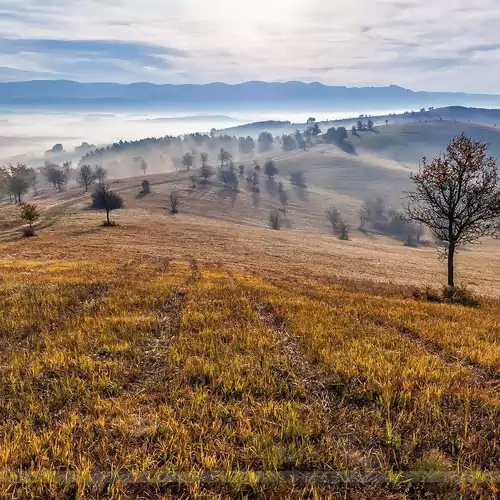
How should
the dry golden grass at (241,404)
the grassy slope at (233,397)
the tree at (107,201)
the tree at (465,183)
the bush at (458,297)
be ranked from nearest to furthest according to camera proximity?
1. the dry golden grass at (241,404)
2. the grassy slope at (233,397)
3. the bush at (458,297)
4. the tree at (465,183)
5. the tree at (107,201)

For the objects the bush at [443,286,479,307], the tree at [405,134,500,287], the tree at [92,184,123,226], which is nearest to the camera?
the bush at [443,286,479,307]

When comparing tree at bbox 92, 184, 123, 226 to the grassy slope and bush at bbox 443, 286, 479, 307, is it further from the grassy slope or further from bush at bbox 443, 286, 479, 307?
the grassy slope

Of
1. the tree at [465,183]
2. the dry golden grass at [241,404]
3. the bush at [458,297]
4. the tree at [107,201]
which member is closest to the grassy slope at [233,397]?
the dry golden grass at [241,404]

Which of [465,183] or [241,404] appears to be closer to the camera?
→ [241,404]

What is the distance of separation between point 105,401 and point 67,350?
112 inches

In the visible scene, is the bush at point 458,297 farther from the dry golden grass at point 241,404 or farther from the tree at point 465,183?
the dry golden grass at point 241,404

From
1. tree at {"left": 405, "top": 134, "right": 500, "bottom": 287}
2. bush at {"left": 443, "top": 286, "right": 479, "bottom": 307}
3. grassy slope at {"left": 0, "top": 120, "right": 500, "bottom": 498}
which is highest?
tree at {"left": 405, "top": 134, "right": 500, "bottom": 287}

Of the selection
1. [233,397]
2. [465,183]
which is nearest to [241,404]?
A: [233,397]

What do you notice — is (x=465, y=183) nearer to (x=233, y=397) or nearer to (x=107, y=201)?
(x=233, y=397)

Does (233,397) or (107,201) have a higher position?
(107,201)

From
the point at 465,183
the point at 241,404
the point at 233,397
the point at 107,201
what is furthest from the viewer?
the point at 107,201

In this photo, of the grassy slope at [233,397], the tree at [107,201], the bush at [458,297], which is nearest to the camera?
the grassy slope at [233,397]

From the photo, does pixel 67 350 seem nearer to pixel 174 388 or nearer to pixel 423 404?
pixel 174 388

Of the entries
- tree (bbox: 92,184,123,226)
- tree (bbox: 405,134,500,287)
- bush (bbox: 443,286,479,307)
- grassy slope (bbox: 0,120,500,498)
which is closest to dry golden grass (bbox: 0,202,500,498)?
grassy slope (bbox: 0,120,500,498)
